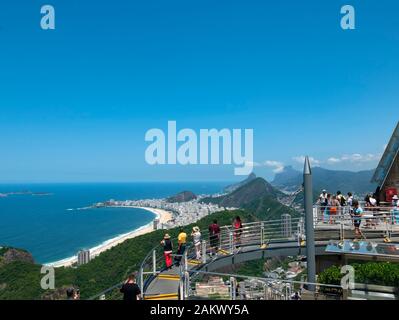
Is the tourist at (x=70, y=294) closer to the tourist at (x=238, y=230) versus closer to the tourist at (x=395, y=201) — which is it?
the tourist at (x=238, y=230)

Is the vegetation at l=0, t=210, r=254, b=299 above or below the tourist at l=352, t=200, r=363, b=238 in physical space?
below

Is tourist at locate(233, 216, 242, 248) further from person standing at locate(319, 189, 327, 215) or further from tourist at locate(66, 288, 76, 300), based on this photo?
tourist at locate(66, 288, 76, 300)

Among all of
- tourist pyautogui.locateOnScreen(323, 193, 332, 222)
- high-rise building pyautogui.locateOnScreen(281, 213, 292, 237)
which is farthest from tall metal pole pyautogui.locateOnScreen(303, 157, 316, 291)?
tourist pyautogui.locateOnScreen(323, 193, 332, 222)

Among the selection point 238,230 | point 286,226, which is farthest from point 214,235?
point 286,226

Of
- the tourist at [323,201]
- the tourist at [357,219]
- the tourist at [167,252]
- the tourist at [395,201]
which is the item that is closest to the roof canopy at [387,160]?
the tourist at [395,201]

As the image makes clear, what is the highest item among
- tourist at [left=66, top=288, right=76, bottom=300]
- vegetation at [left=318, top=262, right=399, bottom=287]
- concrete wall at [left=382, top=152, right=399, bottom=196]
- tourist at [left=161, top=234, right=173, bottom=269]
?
concrete wall at [left=382, top=152, right=399, bottom=196]
